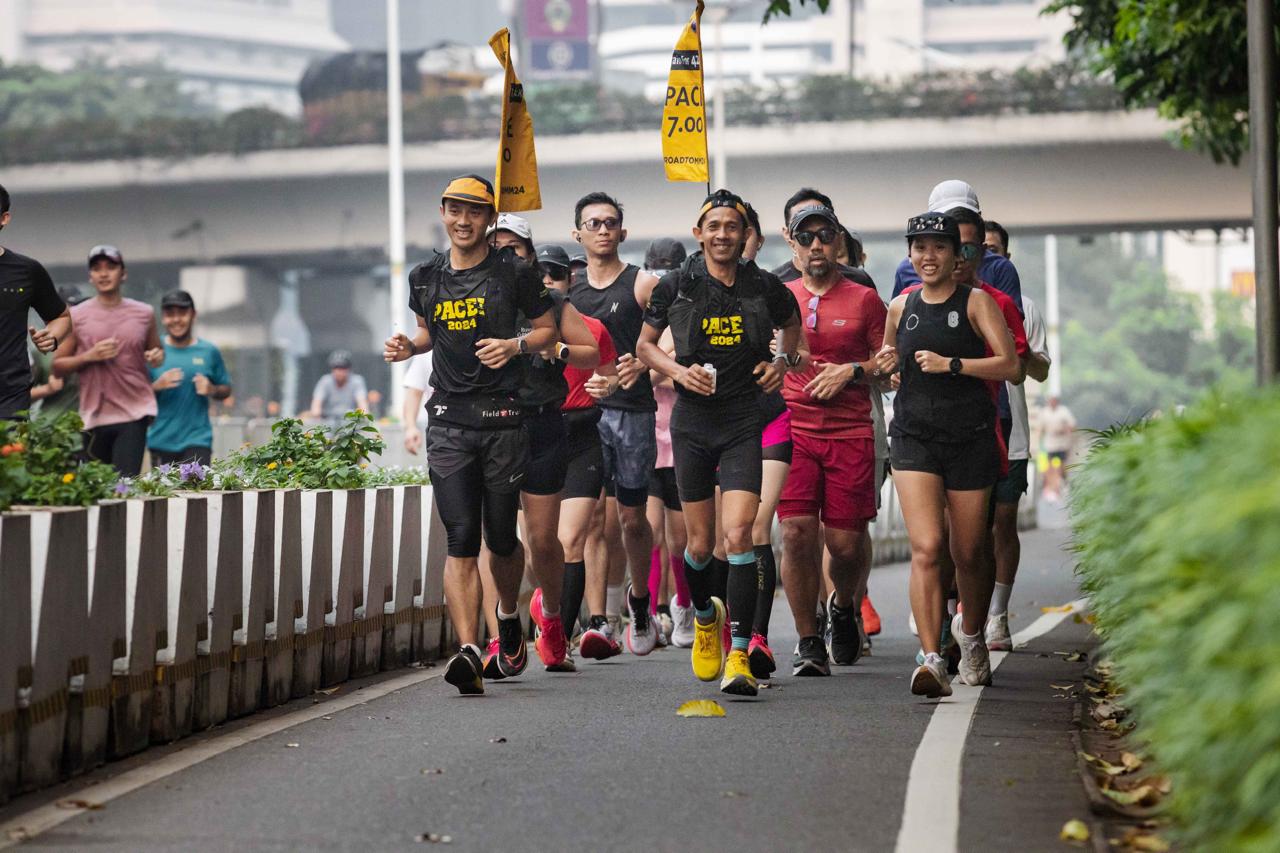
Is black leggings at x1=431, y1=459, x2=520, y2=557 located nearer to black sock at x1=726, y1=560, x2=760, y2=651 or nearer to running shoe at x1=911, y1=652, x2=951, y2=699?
black sock at x1=726, y1=560, x2=760, y2=651

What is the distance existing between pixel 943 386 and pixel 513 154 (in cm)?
245

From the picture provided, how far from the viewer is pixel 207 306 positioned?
54.4 metres

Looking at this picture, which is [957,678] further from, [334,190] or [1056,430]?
[334,190]

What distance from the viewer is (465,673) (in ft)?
30.4

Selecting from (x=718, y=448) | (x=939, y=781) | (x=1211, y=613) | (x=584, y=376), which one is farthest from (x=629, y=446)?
(x=1211, y=613)

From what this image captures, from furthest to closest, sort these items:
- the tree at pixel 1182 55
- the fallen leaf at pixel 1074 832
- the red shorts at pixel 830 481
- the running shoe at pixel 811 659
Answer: the tree at pixel 1182 55, the red shorts at pixel 830 481, the running shoe at pixel 811 659, the fallen leaf at pixel 1074 832

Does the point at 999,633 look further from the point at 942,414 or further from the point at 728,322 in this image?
the point at 728,322

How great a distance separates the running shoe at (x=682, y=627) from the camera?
12.4 metres

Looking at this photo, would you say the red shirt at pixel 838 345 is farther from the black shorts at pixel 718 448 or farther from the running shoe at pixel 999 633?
the running shoe at pixel 999 633

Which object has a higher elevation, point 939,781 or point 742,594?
point 742,594

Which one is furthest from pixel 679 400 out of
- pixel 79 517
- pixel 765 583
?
pixel 79 517

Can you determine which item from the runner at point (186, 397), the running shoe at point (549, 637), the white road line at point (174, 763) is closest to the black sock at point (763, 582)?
the running shoe at point (549, 637)

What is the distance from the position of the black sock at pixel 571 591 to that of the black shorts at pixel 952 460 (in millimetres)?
2277

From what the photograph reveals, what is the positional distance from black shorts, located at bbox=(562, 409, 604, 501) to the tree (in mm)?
6063
